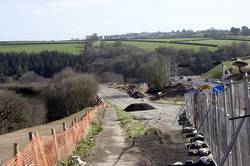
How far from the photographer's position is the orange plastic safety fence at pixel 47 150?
12988mm

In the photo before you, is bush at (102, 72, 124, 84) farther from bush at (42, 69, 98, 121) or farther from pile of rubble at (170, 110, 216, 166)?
pile of rubble at (170, 110, 216, 166)

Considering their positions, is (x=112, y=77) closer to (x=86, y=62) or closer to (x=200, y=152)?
(x=86, y=62)

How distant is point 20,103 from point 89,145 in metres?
47.9

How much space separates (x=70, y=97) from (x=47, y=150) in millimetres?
69668

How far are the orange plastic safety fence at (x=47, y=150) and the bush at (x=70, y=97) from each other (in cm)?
6062

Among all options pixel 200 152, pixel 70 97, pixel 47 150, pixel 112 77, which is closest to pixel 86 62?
pixel 112 77

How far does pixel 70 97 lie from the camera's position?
3393 inches

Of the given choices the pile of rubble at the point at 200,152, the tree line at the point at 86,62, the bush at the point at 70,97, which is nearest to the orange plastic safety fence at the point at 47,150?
the pile of rubble at the point at 200,152

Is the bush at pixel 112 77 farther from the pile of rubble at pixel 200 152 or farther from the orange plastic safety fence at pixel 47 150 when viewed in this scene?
the orange plastic safety fence at pixel 47 150

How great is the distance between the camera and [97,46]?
182000mm

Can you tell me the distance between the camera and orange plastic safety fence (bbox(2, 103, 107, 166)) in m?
13.0

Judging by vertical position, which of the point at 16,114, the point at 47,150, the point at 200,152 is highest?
the point at 47,150

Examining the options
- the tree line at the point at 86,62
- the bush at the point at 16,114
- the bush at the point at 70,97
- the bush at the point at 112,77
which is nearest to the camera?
the bush at the point at 16,114

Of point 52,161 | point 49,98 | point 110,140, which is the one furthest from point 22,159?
point 49,98
